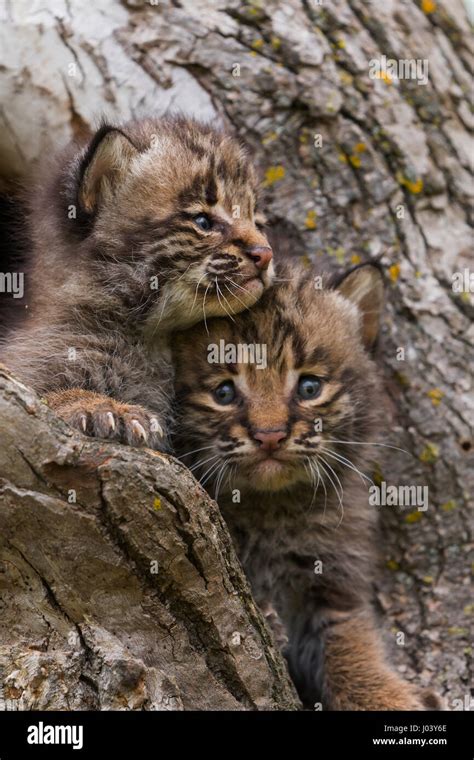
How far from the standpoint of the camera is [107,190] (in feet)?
16.9

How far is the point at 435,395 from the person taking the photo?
582 cm

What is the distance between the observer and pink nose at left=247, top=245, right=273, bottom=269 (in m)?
4.91

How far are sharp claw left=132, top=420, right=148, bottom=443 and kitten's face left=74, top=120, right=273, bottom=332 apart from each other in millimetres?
926

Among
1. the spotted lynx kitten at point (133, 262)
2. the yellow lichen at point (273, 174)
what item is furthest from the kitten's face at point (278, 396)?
the yellow lichen at point (273, 174)

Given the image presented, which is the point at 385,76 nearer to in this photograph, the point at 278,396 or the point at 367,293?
the point at 367,293

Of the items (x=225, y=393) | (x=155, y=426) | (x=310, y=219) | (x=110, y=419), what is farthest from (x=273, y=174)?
(x=110, y=419)

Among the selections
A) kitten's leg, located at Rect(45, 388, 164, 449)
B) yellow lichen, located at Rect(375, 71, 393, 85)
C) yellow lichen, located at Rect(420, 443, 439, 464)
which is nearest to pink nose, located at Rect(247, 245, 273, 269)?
kitten's leg, located at Rect(45, 388, 164, 449)

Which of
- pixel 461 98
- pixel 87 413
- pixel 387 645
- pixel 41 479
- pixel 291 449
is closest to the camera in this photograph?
pixel 41 479

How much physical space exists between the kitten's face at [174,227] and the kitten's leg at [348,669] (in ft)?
5.89

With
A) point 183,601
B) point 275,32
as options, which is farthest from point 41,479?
point 275,32

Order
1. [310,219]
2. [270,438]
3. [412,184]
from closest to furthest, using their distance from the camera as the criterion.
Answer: [270,438] → [310,219] → [412,184]

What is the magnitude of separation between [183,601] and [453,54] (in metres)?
4.03

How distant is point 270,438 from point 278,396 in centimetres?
30
